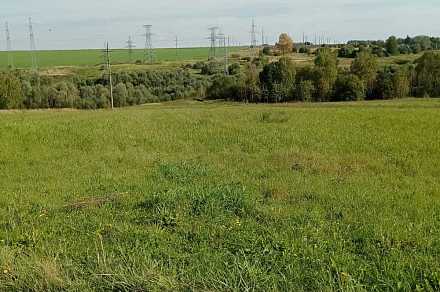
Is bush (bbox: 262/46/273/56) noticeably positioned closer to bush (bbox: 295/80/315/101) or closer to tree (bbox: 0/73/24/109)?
bush (bbox: 295/80/315/101)

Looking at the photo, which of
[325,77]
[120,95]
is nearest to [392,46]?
[325,77]

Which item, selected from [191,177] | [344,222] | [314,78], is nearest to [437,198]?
[344,222]

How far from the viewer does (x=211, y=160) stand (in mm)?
12469

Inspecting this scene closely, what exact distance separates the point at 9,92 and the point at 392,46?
79.7 meters

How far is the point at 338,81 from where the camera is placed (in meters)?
65.7

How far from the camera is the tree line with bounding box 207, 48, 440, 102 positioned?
62219 mm

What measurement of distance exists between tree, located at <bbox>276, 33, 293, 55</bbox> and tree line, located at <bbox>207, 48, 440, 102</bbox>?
157ft

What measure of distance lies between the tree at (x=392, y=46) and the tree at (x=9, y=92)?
77.2 meters

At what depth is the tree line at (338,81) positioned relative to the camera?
204 feet

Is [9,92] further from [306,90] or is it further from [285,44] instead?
[285,44]

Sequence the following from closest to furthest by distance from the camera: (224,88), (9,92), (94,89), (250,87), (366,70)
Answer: (366,70) < (9,92) < (250,87) < (94,89) < (224,88)

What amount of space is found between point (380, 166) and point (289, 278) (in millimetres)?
7888

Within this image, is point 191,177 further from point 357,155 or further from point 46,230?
point 357,155

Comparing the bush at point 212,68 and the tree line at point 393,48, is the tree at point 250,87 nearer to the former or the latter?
the bush at point 212,68
